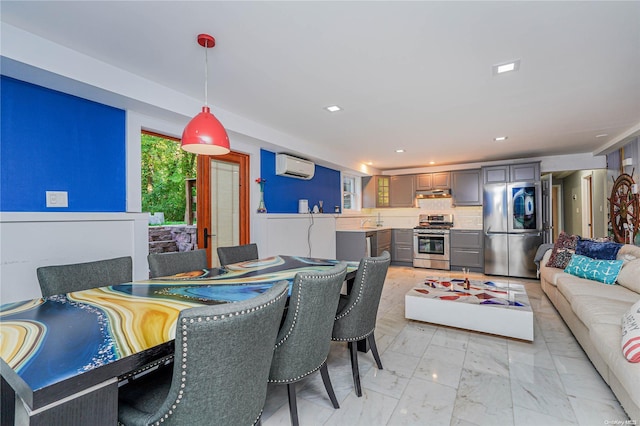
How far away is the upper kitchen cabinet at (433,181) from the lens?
6.36 m

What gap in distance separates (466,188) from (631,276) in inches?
141

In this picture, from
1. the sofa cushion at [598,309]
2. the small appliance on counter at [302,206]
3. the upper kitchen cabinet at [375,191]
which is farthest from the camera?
the upper kitchen cabinet at [375,191]

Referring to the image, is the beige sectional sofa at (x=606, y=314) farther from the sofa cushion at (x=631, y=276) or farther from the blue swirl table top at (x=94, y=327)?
the blue swirl table top at (x=94, y=327)

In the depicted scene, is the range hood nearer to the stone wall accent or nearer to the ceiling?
the ceiling

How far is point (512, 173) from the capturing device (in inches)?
217

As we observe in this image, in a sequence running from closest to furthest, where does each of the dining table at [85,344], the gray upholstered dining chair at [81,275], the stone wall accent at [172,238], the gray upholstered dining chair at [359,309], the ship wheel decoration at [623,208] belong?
the dining table at [85,344] → the gray upholstered dining chair at [81,275] → the gray upholstered dining chair at [359,309] → the ship wheel decoration at [623,208] → the stone wall accent at [172,238]

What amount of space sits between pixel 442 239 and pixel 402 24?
Answer: 5.15m

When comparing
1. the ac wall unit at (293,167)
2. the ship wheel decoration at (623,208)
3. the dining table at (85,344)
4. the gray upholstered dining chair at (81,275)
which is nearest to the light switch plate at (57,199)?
the gray upholstered dining chair at (81,275)

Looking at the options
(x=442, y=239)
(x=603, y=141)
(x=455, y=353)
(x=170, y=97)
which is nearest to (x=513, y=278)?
(x=442, y=239)

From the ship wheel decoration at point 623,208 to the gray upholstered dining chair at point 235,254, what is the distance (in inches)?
196

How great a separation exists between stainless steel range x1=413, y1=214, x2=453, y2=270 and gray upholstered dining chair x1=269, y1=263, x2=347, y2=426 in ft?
16.9

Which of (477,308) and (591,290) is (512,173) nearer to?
(591,290)

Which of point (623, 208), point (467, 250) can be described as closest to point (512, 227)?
point (467, 250)

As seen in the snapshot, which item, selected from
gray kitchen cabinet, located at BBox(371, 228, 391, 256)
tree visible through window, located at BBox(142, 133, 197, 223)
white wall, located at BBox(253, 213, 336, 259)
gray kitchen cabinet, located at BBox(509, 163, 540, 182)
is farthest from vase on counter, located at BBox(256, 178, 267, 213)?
gray kitchen cabinet, located at BBox(509, 163, 540, 182)
